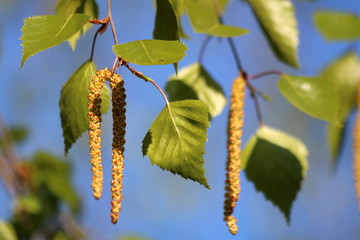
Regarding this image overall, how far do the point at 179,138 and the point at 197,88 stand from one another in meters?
0.33

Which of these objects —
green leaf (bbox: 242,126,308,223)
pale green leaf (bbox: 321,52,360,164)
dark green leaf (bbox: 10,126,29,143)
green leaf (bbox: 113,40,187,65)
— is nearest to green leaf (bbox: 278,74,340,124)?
green leaf (bbox: 242,126,308,223)

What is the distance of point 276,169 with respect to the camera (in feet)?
3.71

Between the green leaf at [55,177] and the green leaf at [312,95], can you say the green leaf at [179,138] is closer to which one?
the green leaf at [312,95]

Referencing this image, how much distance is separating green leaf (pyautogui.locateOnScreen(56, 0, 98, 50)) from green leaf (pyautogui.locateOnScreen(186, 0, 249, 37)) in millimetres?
174

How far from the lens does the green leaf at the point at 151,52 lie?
67 centimetres

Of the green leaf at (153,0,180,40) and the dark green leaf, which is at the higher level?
the green leaf at (153,0,180,40)

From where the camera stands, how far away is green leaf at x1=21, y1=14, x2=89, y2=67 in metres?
0.71

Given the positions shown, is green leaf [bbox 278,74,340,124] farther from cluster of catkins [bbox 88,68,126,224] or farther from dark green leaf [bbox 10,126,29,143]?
dark green leaf [bbox 10,126,29,143]

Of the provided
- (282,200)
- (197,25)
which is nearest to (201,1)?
(197,25)

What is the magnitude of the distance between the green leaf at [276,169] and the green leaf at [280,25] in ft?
0.63

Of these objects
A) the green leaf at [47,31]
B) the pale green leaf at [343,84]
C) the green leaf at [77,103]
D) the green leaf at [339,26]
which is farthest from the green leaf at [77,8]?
the green leaf at [339,26]

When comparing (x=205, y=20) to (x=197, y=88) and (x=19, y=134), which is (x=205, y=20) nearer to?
(x=197, y=88)

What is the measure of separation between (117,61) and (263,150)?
51 cm

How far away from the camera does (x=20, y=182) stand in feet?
6.94
